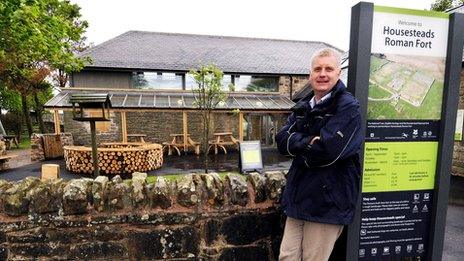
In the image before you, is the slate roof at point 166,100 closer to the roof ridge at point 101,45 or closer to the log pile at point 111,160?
the roof ridge at point 101,45

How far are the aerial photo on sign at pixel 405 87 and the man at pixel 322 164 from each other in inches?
17.7

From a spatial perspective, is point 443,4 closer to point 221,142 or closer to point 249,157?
point 221,142

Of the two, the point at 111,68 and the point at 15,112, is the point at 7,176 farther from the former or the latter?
the point at 15,112

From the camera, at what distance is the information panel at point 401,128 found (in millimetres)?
2004

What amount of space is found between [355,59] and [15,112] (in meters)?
32.5

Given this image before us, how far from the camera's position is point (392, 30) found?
1.98 meters

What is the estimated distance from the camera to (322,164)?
5.32ft

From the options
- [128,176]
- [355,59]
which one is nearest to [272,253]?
[355,59]

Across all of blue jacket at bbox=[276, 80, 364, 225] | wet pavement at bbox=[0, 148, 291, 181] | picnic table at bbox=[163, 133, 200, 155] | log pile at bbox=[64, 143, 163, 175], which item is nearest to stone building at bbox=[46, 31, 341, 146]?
picnic table at bbox=[163, 133, 200, 155]

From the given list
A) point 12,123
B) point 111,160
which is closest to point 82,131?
point 111,160

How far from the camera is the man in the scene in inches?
62.8

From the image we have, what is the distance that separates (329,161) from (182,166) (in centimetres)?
1076

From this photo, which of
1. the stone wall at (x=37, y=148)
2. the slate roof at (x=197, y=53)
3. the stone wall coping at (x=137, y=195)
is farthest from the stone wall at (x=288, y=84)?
the stone wall coping at (x=137, y=195)

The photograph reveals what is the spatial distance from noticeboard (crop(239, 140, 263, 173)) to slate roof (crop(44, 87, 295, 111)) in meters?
6.74
